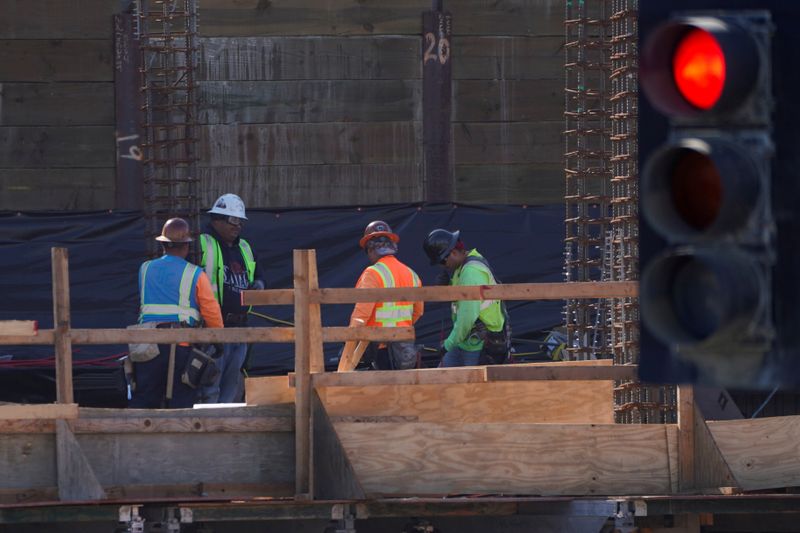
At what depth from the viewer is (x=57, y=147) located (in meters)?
17.2

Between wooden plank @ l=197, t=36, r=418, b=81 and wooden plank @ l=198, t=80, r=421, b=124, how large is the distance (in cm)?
8

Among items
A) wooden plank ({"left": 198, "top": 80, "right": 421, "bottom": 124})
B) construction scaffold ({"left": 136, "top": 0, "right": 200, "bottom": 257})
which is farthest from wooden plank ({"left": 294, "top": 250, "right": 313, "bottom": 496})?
wooden plank ({"left": 198, "top": 80, "right": 421, "bottom": 124})

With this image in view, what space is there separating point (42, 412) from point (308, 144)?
860cm

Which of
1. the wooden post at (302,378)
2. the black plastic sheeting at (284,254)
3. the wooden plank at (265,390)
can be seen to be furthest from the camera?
the black plastic sheeting at (284,254)

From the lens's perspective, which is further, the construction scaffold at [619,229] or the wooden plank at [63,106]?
the wooden plank at [63,106]

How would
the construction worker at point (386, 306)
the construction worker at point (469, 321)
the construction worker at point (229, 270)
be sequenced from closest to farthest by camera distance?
the construction worker at point (386, 306), the construction worker at point (469, 321), the construction worker at point (229, 270)

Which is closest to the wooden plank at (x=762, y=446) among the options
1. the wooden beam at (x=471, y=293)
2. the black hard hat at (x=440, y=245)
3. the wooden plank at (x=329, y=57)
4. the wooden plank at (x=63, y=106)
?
the wooden beam at (x=471, y=293)

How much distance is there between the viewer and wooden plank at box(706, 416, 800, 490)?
9.16 m

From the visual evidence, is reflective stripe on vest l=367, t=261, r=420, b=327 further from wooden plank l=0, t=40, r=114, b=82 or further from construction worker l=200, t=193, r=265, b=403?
wooden plank l=0, t=40, r=114, b=82

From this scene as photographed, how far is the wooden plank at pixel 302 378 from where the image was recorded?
914 centimetres

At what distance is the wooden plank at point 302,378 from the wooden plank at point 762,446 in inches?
86.9

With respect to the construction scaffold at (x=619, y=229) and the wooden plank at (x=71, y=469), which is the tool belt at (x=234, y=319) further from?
the wooden plank at (x=71, y=469)

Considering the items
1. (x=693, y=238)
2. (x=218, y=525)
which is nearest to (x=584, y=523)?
(x=218, y=525)

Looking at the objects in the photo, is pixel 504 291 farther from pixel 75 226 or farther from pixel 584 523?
pixel 75 226
